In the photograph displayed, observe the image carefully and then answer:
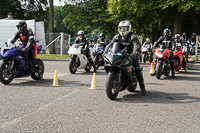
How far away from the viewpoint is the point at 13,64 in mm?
8875

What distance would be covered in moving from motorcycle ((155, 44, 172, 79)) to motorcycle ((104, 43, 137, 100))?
4.34 metres

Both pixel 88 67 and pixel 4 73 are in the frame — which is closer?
pixel 4 73

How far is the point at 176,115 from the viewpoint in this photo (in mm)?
5422

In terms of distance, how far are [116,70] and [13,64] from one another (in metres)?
3.55

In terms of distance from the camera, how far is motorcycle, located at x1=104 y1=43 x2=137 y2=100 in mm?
6574

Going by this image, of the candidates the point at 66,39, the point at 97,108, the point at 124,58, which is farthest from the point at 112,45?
the point at 66,39

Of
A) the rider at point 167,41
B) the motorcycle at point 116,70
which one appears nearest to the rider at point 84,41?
the rider at point 167,41

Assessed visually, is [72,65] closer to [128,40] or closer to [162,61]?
[162,61]

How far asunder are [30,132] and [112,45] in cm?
373

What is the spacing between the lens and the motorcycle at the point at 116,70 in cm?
657

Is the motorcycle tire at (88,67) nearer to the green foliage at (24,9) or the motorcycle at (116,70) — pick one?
the motorcycle at (116,70)

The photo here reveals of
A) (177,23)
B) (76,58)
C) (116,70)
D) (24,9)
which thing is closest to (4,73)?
→ (116,70)

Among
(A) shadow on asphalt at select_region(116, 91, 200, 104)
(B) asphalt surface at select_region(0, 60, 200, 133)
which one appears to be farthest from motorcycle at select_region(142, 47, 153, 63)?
(A) shadow on asphalt at select_region(116, 91, 200, 104)

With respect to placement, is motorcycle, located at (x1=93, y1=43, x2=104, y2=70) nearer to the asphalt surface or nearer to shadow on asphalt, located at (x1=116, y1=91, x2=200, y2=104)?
the asphalt surface
